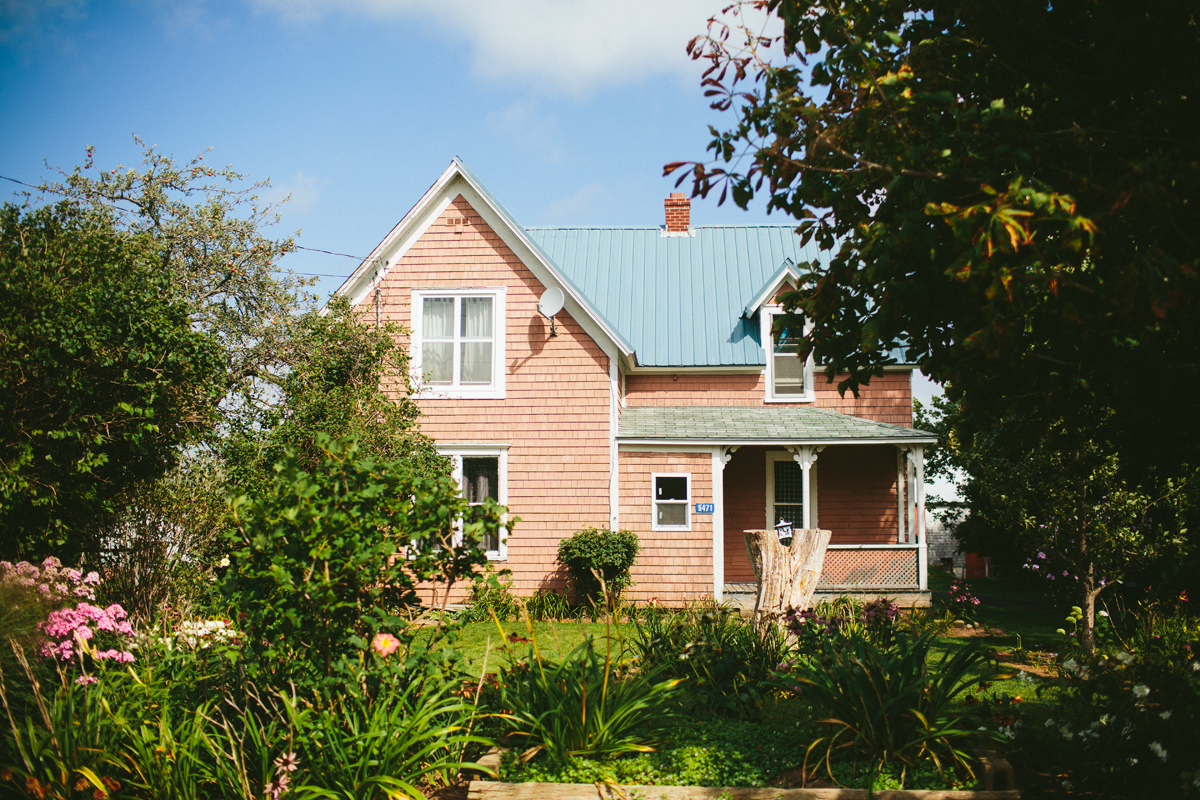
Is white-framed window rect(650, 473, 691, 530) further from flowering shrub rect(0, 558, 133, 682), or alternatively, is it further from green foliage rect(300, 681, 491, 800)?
green foliage rect(300, 681, 491, 800)

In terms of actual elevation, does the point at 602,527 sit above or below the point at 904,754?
above

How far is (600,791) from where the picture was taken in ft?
15.3

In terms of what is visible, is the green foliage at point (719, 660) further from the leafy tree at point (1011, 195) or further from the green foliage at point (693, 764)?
the leafy tree at point (1011, 195)

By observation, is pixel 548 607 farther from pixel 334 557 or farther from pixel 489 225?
pixel 334 557

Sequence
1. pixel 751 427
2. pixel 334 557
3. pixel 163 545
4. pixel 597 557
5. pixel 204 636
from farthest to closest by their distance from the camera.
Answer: pixel 751 427 < pixel 597 557 < pixel 163 545 < pixel 204 636 < pixel 334 557

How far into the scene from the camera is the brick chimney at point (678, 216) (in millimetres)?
20042

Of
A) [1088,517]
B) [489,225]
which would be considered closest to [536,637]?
[1088,517]

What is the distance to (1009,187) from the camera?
392 cm

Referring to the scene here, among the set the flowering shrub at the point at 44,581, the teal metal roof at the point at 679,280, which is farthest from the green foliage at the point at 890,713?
the teal metal roof at the point at 679,280

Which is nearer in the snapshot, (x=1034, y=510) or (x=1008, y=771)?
(x=1008, y=771)

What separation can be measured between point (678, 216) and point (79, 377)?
49.2ft

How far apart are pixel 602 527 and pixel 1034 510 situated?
7.21 m

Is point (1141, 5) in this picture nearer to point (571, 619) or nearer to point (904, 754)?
point (904, 754)

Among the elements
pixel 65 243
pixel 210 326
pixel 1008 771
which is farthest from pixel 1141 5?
pixel 210 326
